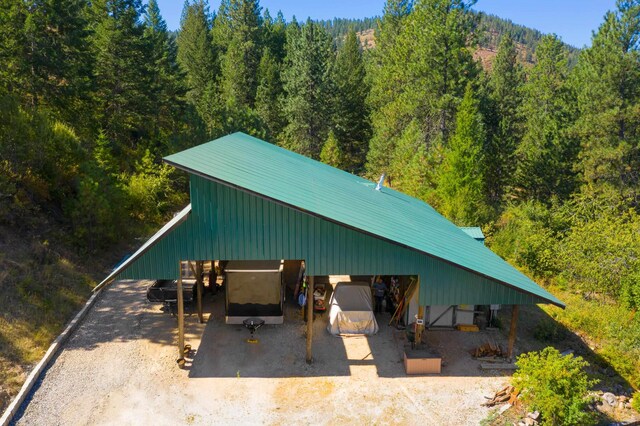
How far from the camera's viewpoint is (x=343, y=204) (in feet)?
47.9

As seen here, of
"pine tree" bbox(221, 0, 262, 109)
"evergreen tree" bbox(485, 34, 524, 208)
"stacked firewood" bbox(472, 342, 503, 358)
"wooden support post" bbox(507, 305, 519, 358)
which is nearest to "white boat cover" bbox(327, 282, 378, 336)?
"stacked firewood" bbox(472, 342, 503, 358)

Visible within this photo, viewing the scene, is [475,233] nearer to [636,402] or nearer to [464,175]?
[464,175]

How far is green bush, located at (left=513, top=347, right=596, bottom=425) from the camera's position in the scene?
11117 millimetres

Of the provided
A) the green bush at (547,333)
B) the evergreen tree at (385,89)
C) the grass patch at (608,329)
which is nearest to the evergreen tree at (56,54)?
the evergreen tree at (385,89)

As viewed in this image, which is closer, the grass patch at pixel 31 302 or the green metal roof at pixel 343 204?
the green metal roof at pixel 343 204

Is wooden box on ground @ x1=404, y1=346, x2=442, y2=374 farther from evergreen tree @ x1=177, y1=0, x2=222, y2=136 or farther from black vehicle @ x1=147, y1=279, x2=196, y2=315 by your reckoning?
evergreen tree @ x1=177, y1=0, x2=222, y2=136

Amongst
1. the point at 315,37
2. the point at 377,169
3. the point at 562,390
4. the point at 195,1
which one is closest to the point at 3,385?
the point at 562,390

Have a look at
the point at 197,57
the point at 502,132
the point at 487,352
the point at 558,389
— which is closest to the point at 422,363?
the point at 487,352

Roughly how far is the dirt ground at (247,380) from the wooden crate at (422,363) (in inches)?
9.6

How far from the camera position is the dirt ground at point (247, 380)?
11.9 meters

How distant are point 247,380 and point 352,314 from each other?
4.52 metres

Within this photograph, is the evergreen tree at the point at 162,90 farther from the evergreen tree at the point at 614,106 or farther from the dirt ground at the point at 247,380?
the evergreen tree at the point at 614,106

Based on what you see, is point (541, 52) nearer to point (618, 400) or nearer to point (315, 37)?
point (315, 37)

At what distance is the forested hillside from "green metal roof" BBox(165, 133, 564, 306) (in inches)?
230
